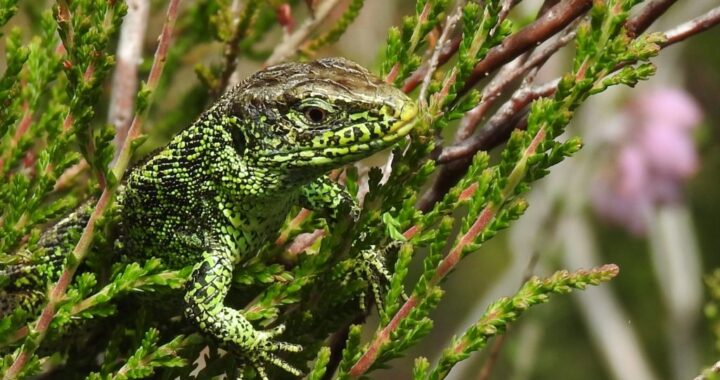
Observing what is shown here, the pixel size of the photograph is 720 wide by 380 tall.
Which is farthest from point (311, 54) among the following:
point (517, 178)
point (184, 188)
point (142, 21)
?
point (517, 178)

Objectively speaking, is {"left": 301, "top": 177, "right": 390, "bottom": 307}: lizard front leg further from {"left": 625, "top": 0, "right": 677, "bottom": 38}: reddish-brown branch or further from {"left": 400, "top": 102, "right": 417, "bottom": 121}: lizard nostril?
{"left": 625, "top": 0, "right": 677, "bottom": 38}: reddish-brown branch

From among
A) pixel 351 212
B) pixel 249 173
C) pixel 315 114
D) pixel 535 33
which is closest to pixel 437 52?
pixel 535 33

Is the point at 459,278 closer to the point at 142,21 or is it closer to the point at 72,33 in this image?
the point at 142,21

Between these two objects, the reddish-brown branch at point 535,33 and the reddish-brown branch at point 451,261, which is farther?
the reddish-brown branch at point 535,33

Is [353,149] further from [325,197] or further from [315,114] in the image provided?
[325,197]

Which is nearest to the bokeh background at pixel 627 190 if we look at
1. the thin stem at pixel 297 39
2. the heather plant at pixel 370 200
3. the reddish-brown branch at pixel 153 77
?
the thin stem at pixel 297 39

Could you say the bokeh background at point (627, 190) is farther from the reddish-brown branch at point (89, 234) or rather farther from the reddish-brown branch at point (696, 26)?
the reddish-brown branch at point (89, 234)

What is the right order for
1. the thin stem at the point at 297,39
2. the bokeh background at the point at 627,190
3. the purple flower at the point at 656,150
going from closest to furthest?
the thin stem at the point at 297,39, the bokeh background at the point at 627,190, the purple flower at the point at 656,150
